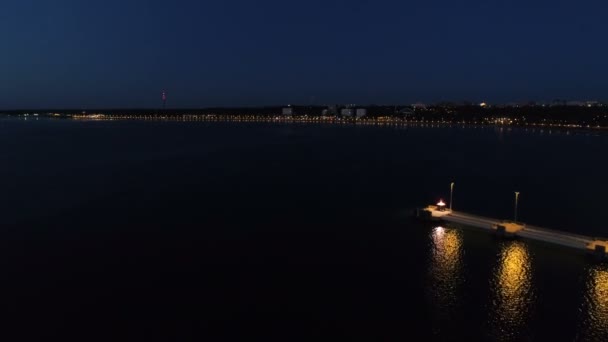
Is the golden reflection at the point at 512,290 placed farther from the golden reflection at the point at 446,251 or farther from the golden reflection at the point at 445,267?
the golden reflection at the point at 446,251

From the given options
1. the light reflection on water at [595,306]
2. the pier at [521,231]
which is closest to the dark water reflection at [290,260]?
the light reflection on water at [595,306]

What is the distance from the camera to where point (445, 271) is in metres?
12.3

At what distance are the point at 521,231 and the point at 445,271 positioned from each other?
12.7ft

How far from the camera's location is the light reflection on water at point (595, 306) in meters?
9.23

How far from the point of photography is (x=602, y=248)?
1252cm

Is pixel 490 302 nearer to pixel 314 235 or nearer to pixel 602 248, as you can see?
pixel 602 248

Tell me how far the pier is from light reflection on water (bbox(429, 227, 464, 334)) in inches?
30.9

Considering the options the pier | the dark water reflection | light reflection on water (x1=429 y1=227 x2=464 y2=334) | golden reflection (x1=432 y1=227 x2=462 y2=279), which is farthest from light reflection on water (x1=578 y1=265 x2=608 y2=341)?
golden reflection (x1=432 y1=227 x2=462 y2=279)

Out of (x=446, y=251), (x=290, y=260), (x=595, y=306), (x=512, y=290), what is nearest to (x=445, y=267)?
(x=446, y=251)

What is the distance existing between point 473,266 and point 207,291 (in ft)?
22.3

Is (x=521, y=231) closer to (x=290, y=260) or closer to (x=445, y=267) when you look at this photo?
(x=445, y=267)

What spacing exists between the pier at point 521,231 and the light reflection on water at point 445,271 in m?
0.78

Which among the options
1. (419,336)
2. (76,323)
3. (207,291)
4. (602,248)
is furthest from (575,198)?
(76,323)

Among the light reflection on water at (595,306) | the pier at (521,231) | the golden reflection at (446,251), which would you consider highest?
the pier at (521,231)
